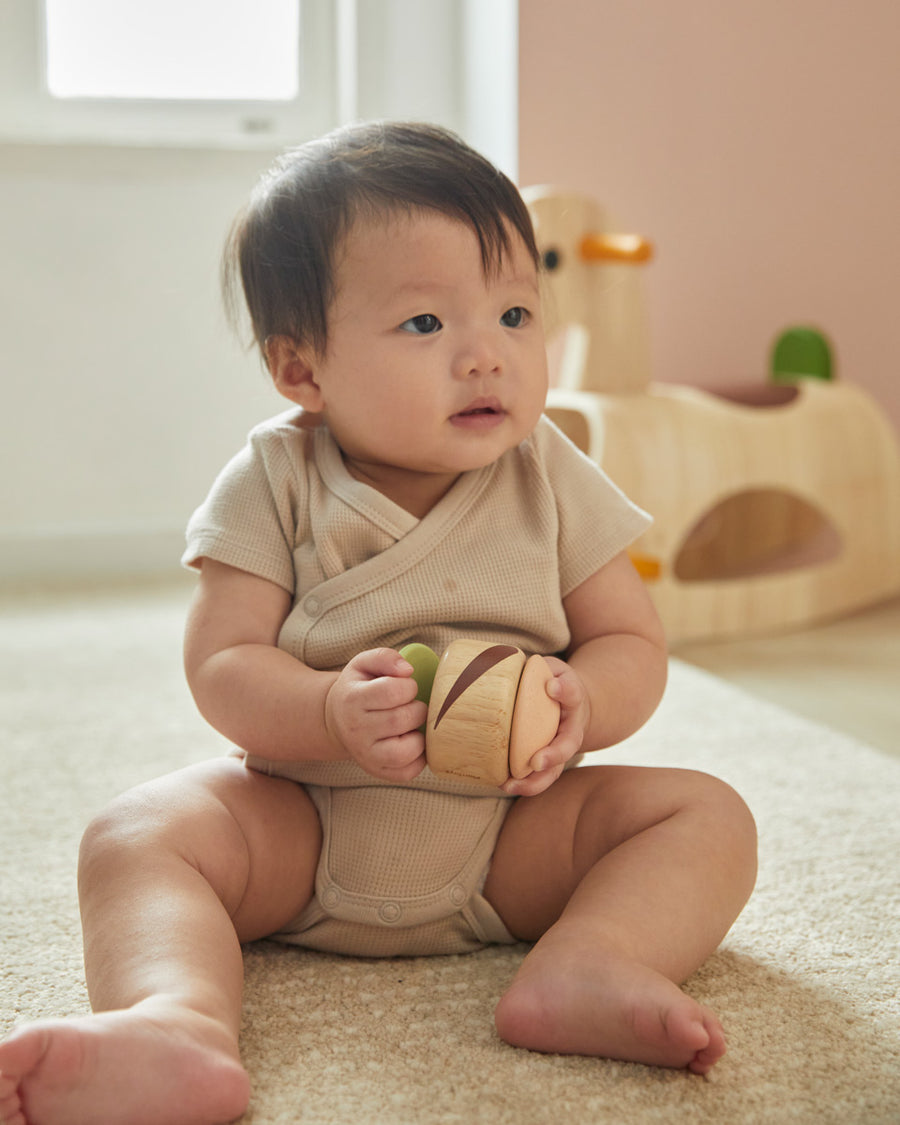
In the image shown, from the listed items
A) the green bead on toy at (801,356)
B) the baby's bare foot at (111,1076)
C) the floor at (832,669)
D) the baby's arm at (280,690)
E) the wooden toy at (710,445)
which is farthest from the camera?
the green bead on toy at (801,356)

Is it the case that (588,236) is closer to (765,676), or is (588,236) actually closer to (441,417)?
(765,676)

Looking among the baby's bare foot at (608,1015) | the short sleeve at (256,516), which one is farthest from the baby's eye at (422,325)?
the baby's bare foot at (608,1015)

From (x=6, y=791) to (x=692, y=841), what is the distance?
0.54 m

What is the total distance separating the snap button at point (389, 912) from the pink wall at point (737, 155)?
1275 mm

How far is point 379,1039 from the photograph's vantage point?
0.56m

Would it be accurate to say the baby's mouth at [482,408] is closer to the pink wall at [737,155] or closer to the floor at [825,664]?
the floor at [825,664]

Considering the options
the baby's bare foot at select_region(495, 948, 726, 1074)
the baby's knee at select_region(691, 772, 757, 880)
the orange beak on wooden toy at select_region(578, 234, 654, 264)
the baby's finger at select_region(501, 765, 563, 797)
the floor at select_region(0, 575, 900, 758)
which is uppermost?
the orange beak on wooden toy at select_region(578, 234, 654, 264)

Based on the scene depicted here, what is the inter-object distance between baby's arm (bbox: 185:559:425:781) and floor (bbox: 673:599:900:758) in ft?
1.91

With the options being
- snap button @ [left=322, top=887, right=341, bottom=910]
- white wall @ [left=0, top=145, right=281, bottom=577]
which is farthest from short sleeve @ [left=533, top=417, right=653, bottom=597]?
white wall @ [left=0, top=145, right=281, bottom=577]

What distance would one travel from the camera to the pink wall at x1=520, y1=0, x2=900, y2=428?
67.6 inches

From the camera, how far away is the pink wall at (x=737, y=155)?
172cm

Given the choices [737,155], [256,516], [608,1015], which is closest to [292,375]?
[256,516]

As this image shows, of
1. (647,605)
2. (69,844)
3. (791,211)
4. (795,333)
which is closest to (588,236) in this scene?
(795,333)

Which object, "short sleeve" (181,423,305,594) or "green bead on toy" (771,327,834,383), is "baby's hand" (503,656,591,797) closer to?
"short sleeve" (181,423,305,594)
